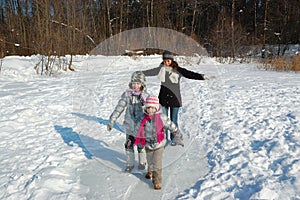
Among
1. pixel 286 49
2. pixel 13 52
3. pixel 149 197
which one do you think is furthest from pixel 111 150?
pixel 286 49

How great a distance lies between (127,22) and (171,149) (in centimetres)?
2239

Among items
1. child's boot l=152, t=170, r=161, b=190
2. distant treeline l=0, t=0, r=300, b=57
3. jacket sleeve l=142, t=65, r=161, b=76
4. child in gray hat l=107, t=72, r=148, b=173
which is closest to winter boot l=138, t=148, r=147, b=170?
child in gray hat l=107, t=72, r=148, b=173

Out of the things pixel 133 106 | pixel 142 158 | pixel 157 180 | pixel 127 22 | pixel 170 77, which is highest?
pixel 127 22

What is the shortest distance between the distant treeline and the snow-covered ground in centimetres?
735

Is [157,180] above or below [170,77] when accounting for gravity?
below

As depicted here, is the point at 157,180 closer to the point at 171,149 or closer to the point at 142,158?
the point at 142,158

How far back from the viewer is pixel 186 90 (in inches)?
330

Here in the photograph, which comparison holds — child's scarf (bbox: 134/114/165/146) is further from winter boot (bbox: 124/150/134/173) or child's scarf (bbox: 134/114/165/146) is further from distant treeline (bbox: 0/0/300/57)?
distant treeline (bbox: 0/0/300/57)

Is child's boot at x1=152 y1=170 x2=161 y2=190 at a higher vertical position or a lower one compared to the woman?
lower

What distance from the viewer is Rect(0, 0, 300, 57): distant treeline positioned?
1354 centimetres

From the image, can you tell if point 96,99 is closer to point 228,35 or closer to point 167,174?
point 167,174

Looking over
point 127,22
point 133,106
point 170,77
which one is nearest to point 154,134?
point 133,106

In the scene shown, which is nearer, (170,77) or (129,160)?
(129,160)

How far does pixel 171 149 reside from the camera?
4008 millimetres
